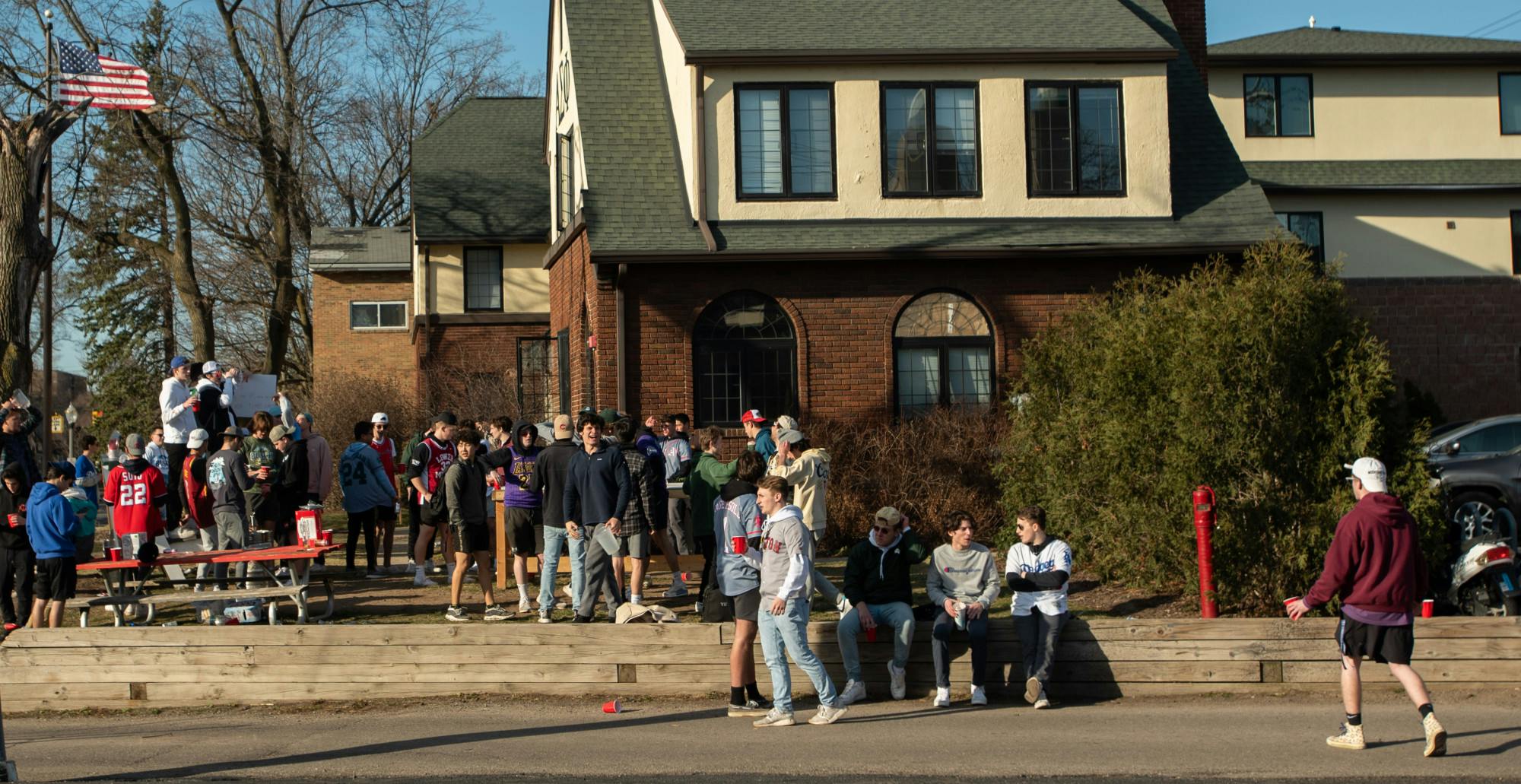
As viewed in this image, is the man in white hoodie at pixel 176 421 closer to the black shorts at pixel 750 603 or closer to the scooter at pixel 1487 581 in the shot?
the black shorts at pixel 750 603

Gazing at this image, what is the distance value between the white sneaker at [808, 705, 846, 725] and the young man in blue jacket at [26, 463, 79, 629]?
6663mm

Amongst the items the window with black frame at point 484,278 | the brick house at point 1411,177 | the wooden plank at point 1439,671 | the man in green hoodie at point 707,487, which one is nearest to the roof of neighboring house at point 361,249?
the window with black frame at point 484,278

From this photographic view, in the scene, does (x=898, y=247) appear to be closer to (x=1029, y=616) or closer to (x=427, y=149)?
(x=1029, y=616)

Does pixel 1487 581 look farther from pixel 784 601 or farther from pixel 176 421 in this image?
pixel 176 421

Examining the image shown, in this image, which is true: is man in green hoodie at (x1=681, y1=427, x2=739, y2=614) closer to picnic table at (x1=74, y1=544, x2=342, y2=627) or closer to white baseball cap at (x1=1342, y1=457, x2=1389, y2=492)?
picnic table at (x1=74, y1=544, x2=342, y2=627)

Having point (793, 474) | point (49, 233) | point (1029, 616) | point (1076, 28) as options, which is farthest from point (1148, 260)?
point (49, 233)

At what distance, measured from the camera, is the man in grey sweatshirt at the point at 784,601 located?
958 cm

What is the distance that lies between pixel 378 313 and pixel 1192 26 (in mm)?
23338

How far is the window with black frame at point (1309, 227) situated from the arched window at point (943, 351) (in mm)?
13360

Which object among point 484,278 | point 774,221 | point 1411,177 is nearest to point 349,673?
point 774,221

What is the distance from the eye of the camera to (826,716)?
9.77 m

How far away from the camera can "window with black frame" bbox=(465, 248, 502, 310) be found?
35.3 meters

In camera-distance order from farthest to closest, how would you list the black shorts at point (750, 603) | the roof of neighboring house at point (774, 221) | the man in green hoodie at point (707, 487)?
the roof of neighboring house at point (774, 221), the man in green hoodie at point (707, 487), the black shorts at point (750, 603)

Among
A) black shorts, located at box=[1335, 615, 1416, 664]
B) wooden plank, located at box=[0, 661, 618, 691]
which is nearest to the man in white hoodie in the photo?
wooden plank, located at box=[0, 661, 618, 691]
